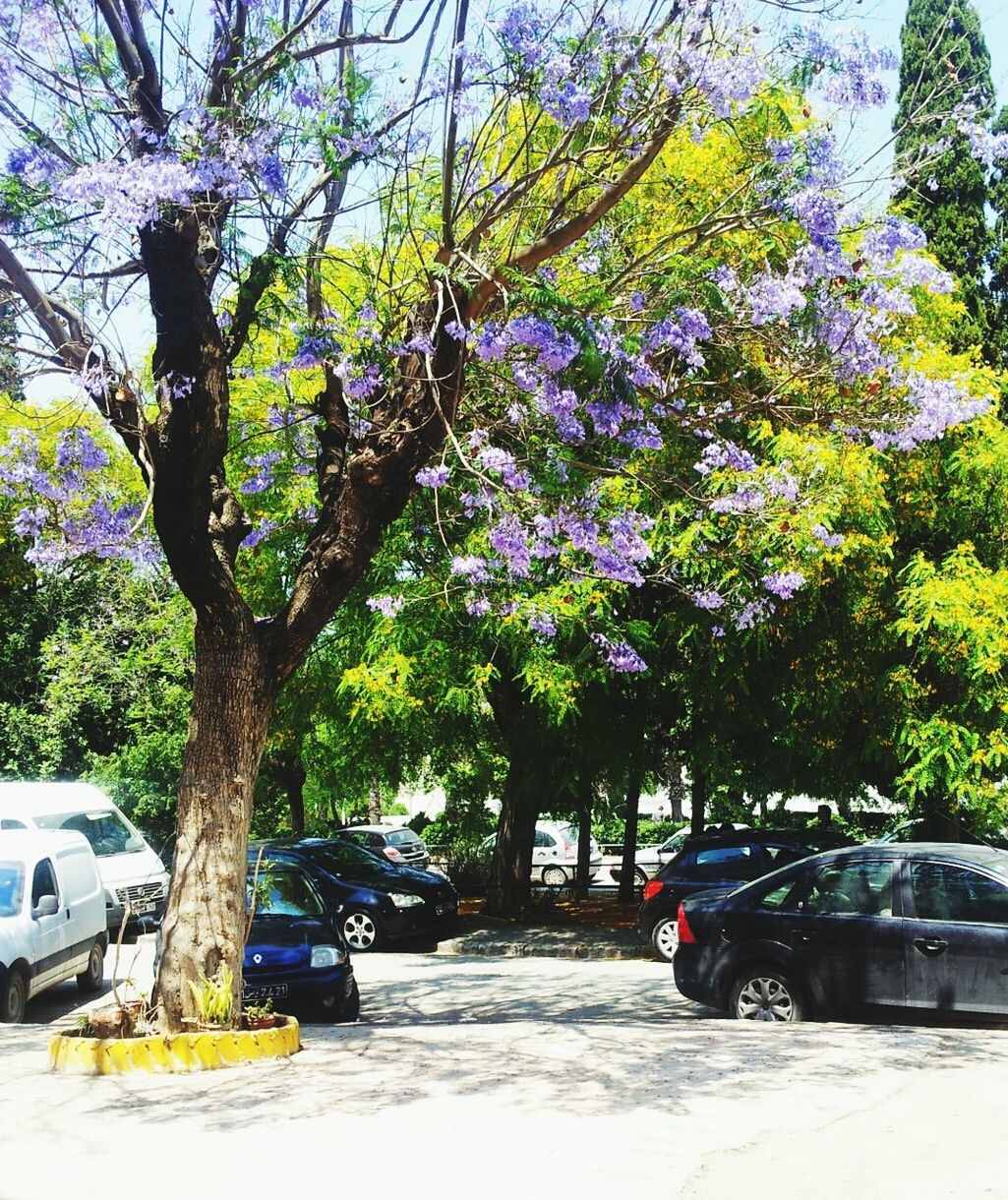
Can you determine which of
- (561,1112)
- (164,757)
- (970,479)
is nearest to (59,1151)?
Answer: (561,1112)

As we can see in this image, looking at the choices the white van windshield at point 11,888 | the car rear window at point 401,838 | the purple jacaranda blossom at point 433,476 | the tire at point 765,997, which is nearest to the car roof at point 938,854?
the tire at point 765,997

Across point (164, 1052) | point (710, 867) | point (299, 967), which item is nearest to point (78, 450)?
point (299, 967)

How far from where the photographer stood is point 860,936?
10.0m

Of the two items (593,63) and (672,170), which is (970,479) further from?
(593,63)

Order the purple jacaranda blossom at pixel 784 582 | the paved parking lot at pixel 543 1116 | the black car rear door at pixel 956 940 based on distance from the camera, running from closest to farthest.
A: the paved parking lot at pixel 543 1116 < the black car rear door at pixel 956 940 < the purple jacaranda blossom at pixel 784 582

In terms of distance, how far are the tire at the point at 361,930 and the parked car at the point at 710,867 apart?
13.3 ft

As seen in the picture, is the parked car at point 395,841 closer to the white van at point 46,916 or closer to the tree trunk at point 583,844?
the tree trunk at point 583,844

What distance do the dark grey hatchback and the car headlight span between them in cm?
300

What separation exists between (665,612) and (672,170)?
5688mm

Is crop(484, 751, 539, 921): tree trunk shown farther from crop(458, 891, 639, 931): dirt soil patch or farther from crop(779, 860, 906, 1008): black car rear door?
crop(779, 860, 906, 1008): black car rear door

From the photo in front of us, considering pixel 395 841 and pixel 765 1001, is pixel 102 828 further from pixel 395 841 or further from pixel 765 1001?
pixel 395 841

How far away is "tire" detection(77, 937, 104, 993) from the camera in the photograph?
14805mm

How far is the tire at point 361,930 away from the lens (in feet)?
61.4

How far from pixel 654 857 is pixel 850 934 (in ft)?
86.6
